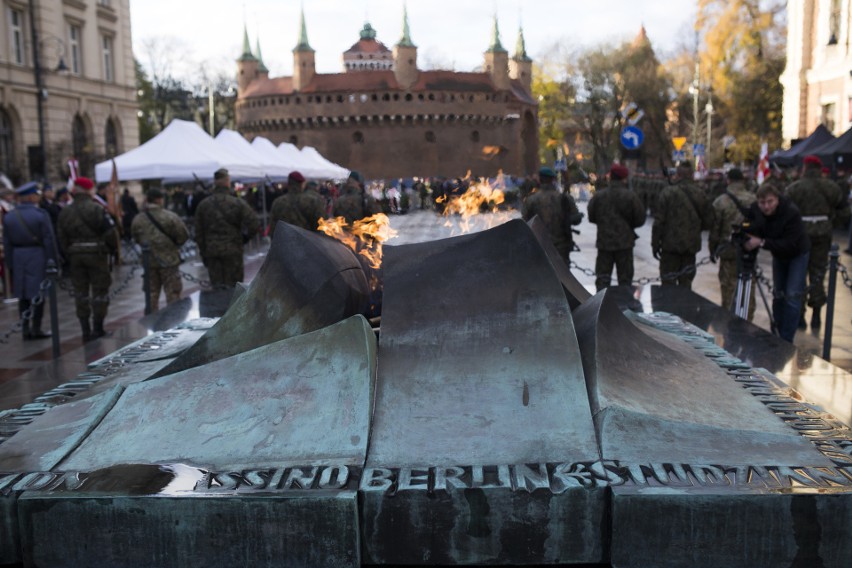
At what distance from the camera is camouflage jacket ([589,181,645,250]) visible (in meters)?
9.55

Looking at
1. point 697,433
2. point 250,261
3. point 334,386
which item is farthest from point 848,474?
point 250,261

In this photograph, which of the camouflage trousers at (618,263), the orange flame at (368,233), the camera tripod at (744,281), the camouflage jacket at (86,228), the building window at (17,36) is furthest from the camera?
the building window at (17,36)

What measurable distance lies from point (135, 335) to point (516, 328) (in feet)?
15.2

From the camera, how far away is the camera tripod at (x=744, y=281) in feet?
25.2

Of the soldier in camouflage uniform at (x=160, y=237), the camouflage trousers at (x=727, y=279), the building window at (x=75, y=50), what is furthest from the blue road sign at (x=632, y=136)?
the building window at (x=75, y=50)

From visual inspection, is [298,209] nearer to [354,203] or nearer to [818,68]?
[354,203]

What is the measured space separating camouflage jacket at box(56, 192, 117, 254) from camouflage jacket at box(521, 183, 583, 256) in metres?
5.07

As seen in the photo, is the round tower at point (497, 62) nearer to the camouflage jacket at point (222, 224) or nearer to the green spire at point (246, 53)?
the green spire at point (246, 53)

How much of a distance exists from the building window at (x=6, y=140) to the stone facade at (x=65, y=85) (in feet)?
0.07

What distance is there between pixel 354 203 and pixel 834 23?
2052cm

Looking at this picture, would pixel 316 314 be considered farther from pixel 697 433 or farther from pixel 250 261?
pixel 250 261

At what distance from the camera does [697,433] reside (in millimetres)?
3416

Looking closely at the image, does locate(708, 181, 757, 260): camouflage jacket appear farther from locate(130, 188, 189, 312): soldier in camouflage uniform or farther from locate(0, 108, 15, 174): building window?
locate(0, 108, 15, 174): building window

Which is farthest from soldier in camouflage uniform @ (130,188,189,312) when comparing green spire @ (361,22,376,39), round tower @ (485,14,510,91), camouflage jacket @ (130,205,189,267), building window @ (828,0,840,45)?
green spire @ (361,22,376,39)
